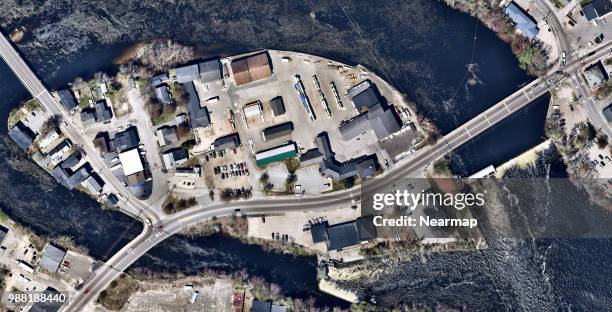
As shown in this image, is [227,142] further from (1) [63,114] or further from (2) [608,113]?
(2) [608,113]

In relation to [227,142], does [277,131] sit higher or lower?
higher

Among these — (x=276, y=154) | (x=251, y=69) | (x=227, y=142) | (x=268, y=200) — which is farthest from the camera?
(x=251, y=69)

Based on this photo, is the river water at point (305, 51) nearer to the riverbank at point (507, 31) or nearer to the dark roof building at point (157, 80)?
the riverbank at point (507, 31)

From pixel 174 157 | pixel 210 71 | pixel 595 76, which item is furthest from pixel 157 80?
pixel 595 76

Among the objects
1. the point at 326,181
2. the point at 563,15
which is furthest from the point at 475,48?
the point at 326,181

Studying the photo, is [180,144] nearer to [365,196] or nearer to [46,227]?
[46,227]

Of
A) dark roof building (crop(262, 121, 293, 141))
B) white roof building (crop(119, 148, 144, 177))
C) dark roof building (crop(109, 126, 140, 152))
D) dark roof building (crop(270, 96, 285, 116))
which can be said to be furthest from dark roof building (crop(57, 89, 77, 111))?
dark roof building (crop(270, 96, 285, 116))

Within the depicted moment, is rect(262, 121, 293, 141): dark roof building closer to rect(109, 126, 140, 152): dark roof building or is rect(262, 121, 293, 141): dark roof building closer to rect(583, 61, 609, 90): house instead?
rect(109, 126, 140, 152): dark roof building
